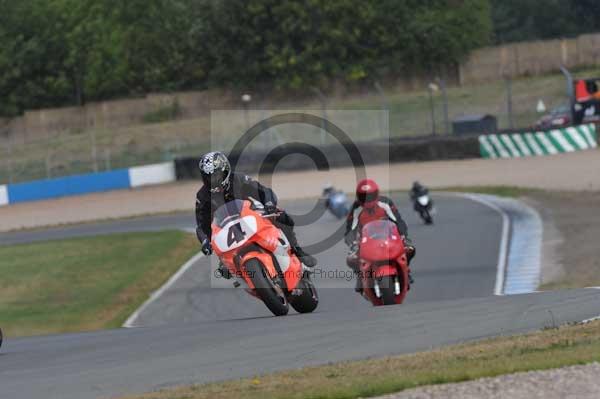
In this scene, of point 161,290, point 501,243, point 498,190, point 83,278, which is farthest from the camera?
point 498,190

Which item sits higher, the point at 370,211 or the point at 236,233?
the point at 236,233

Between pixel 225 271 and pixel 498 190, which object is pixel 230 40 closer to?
pixel 498 190

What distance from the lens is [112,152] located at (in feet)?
132

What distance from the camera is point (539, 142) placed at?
30.8 meters

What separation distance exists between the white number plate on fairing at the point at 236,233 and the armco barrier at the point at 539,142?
2299 cm

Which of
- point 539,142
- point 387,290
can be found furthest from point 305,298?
point 539,142

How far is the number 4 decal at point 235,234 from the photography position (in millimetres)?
8781

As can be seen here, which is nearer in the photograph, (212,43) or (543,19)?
(212,43)

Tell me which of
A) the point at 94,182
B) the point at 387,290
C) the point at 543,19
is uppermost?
the point at 543,19

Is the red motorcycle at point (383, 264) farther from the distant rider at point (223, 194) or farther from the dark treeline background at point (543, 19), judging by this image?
the dark treeline background at point (543, 19)

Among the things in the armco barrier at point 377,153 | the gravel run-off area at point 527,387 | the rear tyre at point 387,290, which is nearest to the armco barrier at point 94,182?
the armco barrier at point 377,153

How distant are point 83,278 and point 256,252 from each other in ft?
35.4

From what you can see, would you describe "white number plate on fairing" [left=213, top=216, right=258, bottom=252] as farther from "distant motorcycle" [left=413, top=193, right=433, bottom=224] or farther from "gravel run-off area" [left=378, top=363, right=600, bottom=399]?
"distant motorcycle" [left=413, top=193, right=433, bottom=224]

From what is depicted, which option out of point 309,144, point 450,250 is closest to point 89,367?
point 450,250
